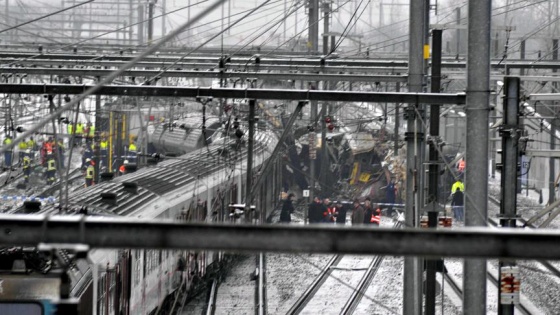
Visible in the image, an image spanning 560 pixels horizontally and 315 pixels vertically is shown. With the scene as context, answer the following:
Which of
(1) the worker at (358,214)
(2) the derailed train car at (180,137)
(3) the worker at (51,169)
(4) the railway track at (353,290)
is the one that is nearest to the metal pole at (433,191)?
(4) the railway track at (353,290)

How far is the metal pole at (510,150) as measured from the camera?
26.8 ft

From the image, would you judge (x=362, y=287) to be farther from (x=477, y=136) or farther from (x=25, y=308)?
(x=477, y=136)

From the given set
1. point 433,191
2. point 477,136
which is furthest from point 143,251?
point 477,136

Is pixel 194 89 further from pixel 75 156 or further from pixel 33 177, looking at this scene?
pixel 75 156

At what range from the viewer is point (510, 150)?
8.41 meters

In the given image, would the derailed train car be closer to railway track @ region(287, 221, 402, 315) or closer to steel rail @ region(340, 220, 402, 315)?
steel rail @ region(340, 220, 402, 315)

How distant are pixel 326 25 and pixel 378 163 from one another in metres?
3.53

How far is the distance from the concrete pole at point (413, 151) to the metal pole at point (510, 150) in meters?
1.34

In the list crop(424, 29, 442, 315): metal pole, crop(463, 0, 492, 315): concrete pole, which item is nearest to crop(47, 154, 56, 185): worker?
crop(424, 29, 442, 315): metal pole

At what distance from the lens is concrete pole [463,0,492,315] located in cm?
660

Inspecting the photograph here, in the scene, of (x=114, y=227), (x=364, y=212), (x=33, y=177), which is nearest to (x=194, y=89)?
(x=114, y=227)

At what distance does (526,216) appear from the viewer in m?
26.1

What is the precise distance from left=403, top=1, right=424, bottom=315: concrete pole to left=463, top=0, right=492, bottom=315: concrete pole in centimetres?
300

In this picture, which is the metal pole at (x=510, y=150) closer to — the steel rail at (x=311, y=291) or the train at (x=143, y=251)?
the train at (x=143, y=251)
